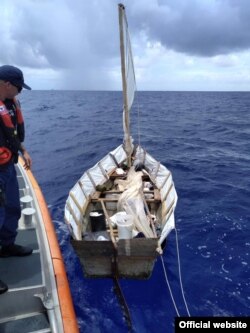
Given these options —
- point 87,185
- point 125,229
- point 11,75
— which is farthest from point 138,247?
point 87,185

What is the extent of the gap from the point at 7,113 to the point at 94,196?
4.91 metres

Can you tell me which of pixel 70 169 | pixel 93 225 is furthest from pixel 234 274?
pixel 70 169

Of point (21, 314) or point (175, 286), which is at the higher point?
point (21, 314)

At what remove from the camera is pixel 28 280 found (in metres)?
4.74

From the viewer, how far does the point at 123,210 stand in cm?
791

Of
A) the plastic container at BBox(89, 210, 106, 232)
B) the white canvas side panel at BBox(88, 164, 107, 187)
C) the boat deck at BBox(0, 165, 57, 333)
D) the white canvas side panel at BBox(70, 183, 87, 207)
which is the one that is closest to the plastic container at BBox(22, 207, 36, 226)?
the boat deck at BBox(0, 165, 57, 333)

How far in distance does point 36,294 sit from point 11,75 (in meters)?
3.46

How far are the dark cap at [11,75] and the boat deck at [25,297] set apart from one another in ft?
10.3

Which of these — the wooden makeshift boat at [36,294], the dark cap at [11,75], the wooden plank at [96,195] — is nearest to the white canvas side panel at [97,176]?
the wooden plank at [96,195]

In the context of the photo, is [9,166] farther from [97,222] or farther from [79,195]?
[79,195]

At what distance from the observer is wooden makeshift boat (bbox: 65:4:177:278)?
5.80m

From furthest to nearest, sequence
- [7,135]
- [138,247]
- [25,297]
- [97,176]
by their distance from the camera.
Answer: [97,176] < [138,247] < [25,297] < [7,135]

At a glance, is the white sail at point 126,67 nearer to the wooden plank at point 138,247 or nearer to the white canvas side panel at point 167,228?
the white canvas side panel at point 167,228

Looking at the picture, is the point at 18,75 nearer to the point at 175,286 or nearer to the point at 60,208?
the point at 175,286
